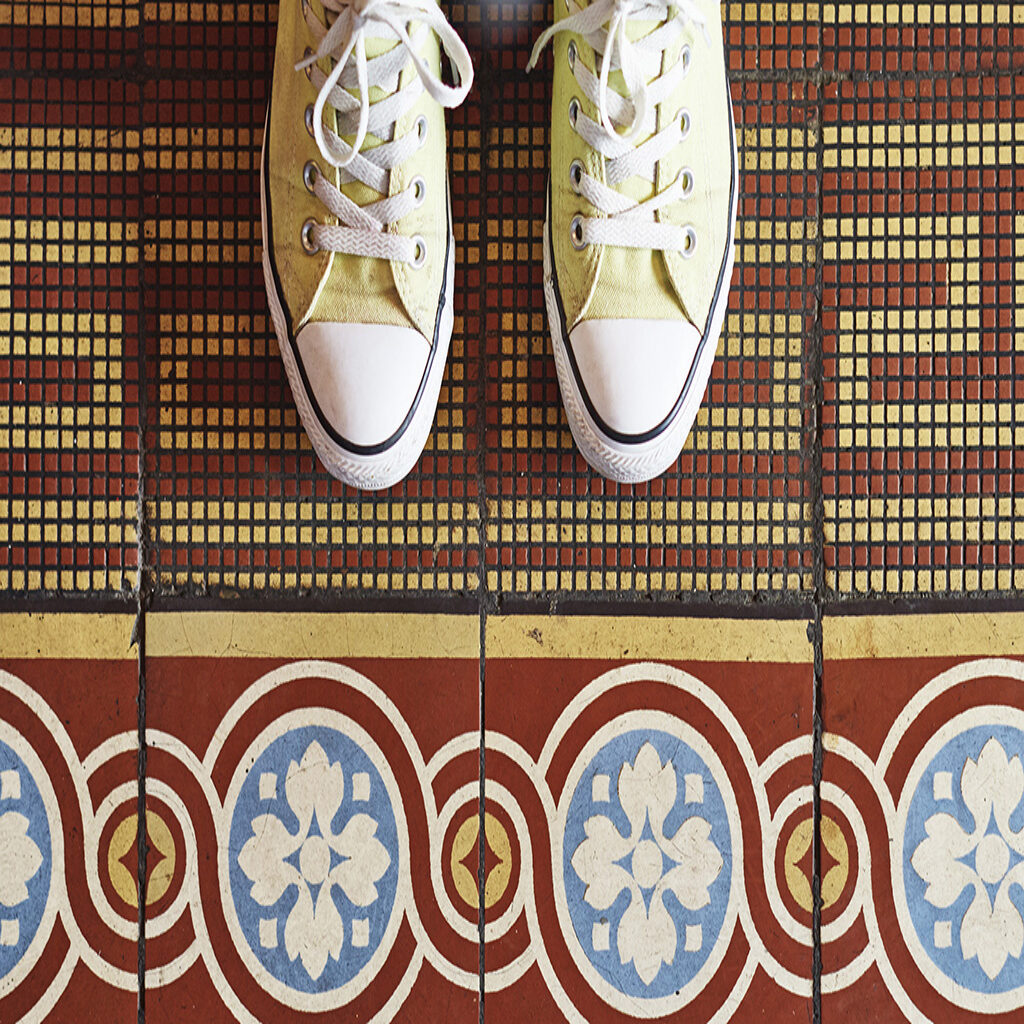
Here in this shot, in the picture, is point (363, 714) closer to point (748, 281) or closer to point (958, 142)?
point (748, 281)

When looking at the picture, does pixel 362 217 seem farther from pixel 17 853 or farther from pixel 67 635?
pixel 17 853

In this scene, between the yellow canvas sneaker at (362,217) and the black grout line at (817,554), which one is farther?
the black grout line at (817,554)

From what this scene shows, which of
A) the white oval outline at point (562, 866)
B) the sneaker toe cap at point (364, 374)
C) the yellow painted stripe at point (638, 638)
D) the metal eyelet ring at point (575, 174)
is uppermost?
the metal eyelet ring at point (575, 174)

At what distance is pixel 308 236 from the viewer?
2.52 ft

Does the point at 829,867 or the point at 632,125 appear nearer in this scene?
the point at 632,125

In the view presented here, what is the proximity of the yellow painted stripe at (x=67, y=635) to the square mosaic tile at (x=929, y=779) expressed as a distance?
67cm

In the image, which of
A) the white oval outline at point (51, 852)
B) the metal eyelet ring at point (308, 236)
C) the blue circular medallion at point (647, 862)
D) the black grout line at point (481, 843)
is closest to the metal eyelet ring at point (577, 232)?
the metal eyelet ring at point (308, 236)

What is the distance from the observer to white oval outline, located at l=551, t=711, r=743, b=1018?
0.85m

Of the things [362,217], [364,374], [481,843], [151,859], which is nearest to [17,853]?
[151,859]

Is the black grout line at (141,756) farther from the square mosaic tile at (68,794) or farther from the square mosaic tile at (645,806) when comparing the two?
the square mosaic tile at (645,806)

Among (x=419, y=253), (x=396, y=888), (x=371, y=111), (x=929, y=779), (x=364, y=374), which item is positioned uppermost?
(x=371, y=111)

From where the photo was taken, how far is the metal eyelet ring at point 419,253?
30.0 inches

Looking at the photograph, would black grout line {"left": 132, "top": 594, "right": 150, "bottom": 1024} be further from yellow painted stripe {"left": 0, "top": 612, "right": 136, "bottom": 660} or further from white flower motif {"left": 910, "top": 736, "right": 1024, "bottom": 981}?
white flower motif {"left": 910, "top": 736, "right": 1024, "bottom": 981}

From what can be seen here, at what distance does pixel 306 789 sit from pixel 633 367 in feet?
1.62
